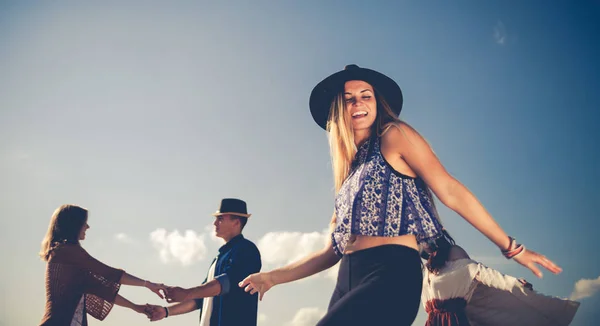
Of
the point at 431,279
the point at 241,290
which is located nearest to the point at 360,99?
the point at 431,279

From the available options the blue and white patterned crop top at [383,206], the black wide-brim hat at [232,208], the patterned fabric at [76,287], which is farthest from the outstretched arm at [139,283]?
the blue and white patterned crop top at [383,206]

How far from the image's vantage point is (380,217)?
2377 mm

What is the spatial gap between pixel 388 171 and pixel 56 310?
14.3 ft

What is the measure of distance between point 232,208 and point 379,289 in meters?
4.66

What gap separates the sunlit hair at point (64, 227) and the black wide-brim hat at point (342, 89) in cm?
377

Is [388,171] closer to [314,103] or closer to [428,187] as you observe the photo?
[428,187]

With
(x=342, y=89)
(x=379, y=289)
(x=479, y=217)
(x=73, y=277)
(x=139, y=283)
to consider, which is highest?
(x=342, y=89)

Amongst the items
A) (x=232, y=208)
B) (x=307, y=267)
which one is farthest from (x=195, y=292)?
(x=307, y=267)

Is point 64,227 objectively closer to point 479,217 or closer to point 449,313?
point 449,313

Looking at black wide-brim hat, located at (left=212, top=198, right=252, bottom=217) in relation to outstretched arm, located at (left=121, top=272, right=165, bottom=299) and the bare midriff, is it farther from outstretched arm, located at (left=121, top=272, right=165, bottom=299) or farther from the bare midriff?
the bare midriff

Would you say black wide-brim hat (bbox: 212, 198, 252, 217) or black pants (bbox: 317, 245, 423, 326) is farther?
black wide-brim hat (bbox: 212, 198, 252, 217)

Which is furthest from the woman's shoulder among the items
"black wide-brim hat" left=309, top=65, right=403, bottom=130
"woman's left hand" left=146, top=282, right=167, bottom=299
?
"black wide-brim hat" left=309, top=65, right=403, bottom=130

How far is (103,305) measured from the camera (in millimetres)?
5828

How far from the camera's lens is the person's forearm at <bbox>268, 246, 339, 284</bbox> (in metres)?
2.79
